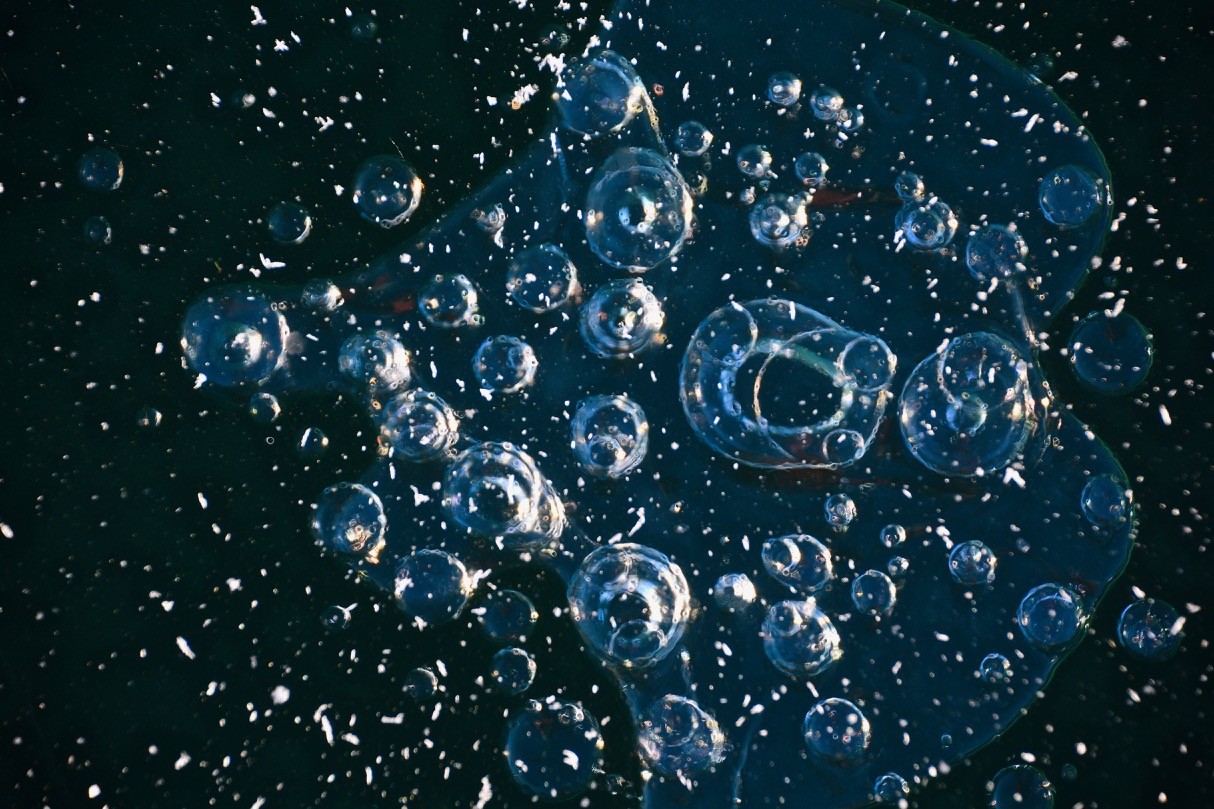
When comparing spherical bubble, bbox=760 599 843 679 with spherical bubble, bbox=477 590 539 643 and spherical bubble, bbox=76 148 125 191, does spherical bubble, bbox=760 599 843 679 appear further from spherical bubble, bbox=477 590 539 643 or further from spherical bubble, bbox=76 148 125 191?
spherical bubble, bbox=76 148 125 191

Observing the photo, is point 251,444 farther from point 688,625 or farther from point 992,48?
point 992,48

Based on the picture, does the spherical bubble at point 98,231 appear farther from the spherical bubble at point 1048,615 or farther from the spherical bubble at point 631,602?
the spherical bubble at point 1048,615

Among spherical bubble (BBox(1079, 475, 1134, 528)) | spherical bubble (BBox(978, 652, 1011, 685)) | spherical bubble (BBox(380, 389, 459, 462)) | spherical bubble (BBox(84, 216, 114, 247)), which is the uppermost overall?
spherical bubble (BBox(1079, 475, 1134, 528))

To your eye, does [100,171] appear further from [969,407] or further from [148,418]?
[969,407]

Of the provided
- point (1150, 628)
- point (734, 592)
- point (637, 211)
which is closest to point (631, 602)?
point (734, 592)

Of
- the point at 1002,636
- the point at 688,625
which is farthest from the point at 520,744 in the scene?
the point at 1002,636

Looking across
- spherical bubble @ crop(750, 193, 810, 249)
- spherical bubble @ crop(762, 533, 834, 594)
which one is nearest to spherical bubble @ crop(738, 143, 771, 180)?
spherical bubble @ crop(750, 193, 810, 249)

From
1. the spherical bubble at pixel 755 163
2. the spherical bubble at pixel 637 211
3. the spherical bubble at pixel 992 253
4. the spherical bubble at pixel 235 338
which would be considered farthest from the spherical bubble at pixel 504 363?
the spherical bubble at pixel 992 253
